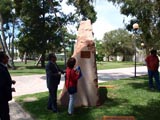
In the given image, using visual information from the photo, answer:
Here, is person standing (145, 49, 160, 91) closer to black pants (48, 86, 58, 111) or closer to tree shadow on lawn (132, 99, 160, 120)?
tree shadow on lawn (132, 99, 160, 120)

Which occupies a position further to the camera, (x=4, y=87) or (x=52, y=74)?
(x=52, y=74)

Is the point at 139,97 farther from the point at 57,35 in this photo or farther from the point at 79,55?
the point at 57,35

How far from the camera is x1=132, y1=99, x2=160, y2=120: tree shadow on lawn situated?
873 centimetres

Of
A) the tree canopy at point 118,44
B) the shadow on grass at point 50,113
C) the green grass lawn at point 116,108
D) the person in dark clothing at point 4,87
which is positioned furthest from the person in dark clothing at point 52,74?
the tree canopy at point 118,44

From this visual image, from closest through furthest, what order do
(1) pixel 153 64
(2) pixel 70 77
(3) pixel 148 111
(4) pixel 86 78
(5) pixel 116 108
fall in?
1. (2) pixel 70 77
2. (3) pixel 148 111
3. (5) pixel 116 108
4. (4) pixel 86 78
5. (1) pixel 153 64

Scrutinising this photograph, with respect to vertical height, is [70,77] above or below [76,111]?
above

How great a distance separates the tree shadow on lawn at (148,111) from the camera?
8734 millimetres

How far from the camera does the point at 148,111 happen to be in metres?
9.35

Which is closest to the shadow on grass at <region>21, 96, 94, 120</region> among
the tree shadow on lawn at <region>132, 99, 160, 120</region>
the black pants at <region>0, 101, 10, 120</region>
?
the tree shadow on lawn at <region>132, 99, 160, 120</region>

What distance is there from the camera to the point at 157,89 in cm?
1297

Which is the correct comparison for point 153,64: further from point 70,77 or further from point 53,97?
point 53,97

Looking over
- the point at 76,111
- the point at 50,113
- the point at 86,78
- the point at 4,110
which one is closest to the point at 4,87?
the point at 4,110

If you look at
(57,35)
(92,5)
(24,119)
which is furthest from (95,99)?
(57,35)

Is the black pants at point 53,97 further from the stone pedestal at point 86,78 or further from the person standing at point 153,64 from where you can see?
the person standing at point 153,64
